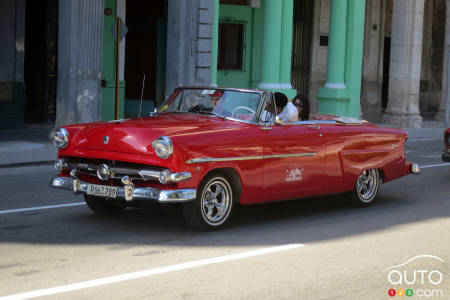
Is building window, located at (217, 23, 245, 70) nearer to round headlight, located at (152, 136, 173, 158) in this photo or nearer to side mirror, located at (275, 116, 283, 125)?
side mirror, located at (275, 116, 283, 125)

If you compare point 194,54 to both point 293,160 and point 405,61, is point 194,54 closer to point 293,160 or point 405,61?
point 405,61

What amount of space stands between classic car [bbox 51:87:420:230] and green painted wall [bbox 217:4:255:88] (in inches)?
605

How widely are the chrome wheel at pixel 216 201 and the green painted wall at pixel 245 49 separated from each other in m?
16.9

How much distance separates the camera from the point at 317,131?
9898 mm

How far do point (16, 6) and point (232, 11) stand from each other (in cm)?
776

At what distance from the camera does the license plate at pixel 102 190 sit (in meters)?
8.30

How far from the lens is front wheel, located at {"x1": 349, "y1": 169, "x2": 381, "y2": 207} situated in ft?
35.1

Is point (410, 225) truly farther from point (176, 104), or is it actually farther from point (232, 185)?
point (176, 104)

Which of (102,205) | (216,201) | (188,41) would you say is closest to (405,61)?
(188,41)

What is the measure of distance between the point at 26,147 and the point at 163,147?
31.0 ft

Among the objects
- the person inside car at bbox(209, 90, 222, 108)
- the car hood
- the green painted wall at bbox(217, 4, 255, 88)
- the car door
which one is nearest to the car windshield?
the person inside car at bbox(209, 90, 222, 108)

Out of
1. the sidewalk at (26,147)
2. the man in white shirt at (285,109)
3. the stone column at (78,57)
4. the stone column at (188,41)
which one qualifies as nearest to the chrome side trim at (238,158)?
the man in white shirt at (285,109)

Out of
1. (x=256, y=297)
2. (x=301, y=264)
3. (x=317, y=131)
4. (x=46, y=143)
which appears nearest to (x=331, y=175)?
(x=317, y=131)

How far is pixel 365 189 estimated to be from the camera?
10906 mm
